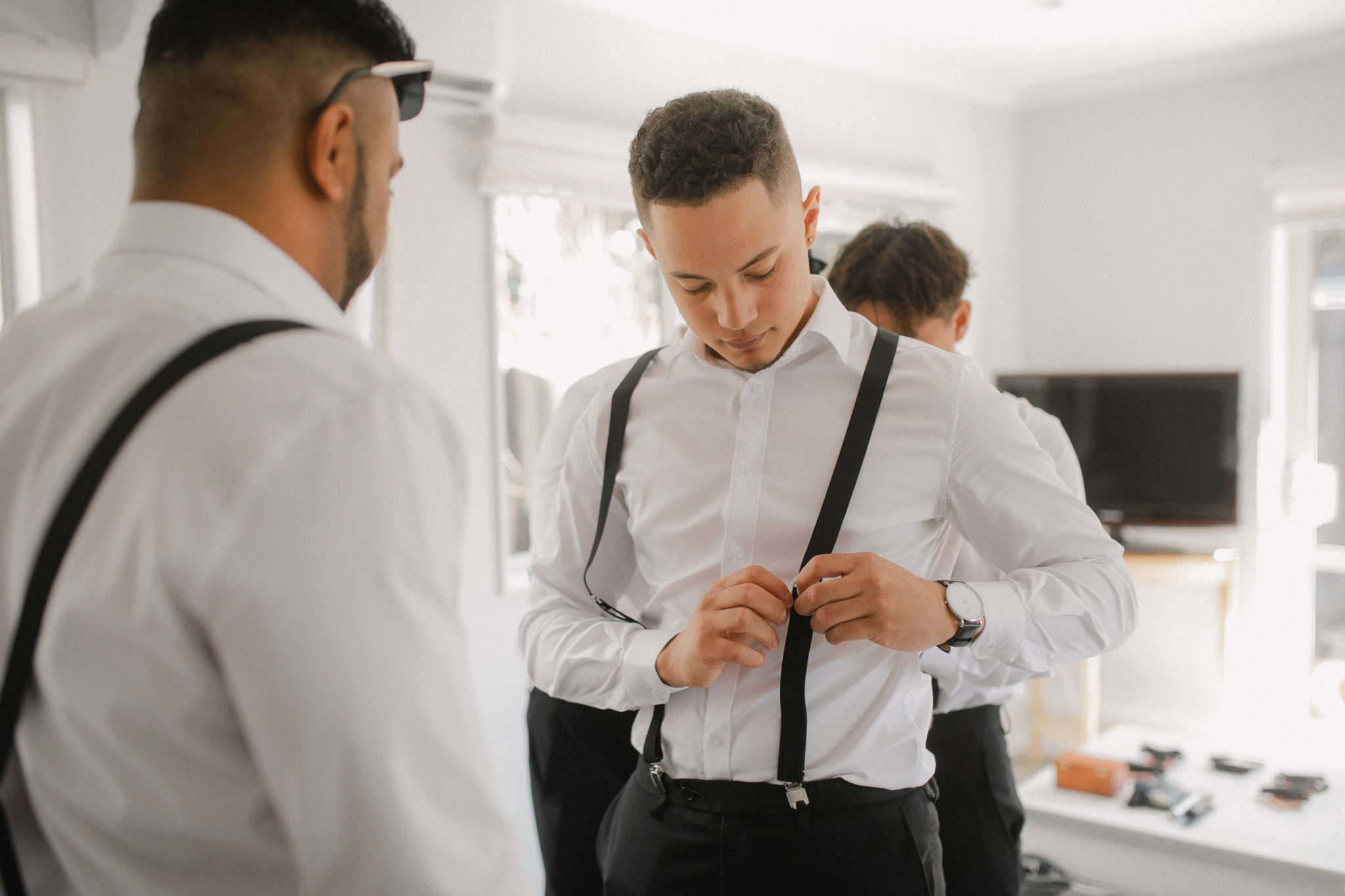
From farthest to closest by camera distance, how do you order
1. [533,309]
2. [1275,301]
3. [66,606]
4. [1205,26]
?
1. [1275,301]
2. [1205,26]
3. [533,309]
4. [66,606]

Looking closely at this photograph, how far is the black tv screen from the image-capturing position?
4.00m

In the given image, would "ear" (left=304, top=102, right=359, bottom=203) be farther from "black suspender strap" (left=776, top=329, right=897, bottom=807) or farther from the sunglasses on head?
"black suspender strap" (left=776, top=329, right=897, bottom=807)

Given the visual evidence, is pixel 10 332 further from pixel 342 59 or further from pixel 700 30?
pixel 700 30

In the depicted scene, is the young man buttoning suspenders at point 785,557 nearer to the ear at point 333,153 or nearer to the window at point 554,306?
the ear at point 333,153

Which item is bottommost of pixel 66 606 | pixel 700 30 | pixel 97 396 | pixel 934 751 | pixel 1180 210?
pixel 934 751

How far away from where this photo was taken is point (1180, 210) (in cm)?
435

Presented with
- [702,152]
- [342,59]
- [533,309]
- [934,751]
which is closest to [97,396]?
[342,59]

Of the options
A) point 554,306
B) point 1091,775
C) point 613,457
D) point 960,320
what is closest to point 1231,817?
point 1091,775

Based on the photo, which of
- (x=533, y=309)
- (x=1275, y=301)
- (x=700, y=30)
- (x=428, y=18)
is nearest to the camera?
(x=428, y=18)

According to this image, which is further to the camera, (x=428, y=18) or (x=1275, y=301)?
(x=1275, y=301)

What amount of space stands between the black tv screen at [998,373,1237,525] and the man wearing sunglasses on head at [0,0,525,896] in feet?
13.1

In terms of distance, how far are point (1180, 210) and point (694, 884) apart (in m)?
4.16

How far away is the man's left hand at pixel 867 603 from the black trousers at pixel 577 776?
0.73 metres

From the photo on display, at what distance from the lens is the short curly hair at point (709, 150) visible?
1105 millimetres
